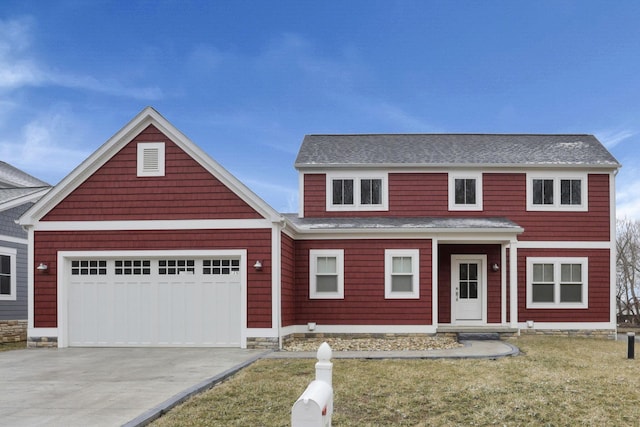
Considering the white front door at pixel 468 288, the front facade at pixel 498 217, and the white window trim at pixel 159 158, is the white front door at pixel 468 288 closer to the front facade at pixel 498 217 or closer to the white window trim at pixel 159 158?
the front facade at pixel 498 217

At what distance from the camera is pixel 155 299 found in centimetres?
1631

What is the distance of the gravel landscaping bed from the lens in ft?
51.7

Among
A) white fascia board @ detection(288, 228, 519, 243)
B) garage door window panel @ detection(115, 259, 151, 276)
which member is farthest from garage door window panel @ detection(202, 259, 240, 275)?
white fascia board @ detection(288, 228, 519, 243)

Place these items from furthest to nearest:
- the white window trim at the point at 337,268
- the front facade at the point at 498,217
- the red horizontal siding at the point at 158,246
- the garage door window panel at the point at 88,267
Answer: the front facade at the point at 498,217
the white window trim at the point at 337,268
the garage door window panel at the point at 88,267
the red horizontal siding at the point at 158,246

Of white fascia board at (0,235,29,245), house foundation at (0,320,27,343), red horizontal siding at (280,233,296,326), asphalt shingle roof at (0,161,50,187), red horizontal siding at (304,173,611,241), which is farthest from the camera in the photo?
asphalt shingle roof at (0,161,50,187)

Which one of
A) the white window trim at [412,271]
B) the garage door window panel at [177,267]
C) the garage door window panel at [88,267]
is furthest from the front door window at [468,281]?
the garage door window panel at [88,267]

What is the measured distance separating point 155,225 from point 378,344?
6440 millimetres

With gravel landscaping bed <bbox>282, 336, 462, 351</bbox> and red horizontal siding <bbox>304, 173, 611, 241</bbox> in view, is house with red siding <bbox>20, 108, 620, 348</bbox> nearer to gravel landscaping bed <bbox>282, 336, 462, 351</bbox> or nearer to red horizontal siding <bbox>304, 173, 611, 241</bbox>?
red horizontal siding <bbox>304, 173, 611, 241</bbox>

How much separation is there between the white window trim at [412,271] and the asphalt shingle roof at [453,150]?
3.31 m

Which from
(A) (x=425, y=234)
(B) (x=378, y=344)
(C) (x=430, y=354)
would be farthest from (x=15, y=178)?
(C) (x=430, y=354)

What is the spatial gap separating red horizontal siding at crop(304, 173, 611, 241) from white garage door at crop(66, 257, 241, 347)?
5181 millimetres

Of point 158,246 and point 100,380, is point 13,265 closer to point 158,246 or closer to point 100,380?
point 158,246

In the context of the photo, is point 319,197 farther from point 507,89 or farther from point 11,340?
point 11,340

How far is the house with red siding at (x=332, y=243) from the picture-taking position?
16.1 meters
